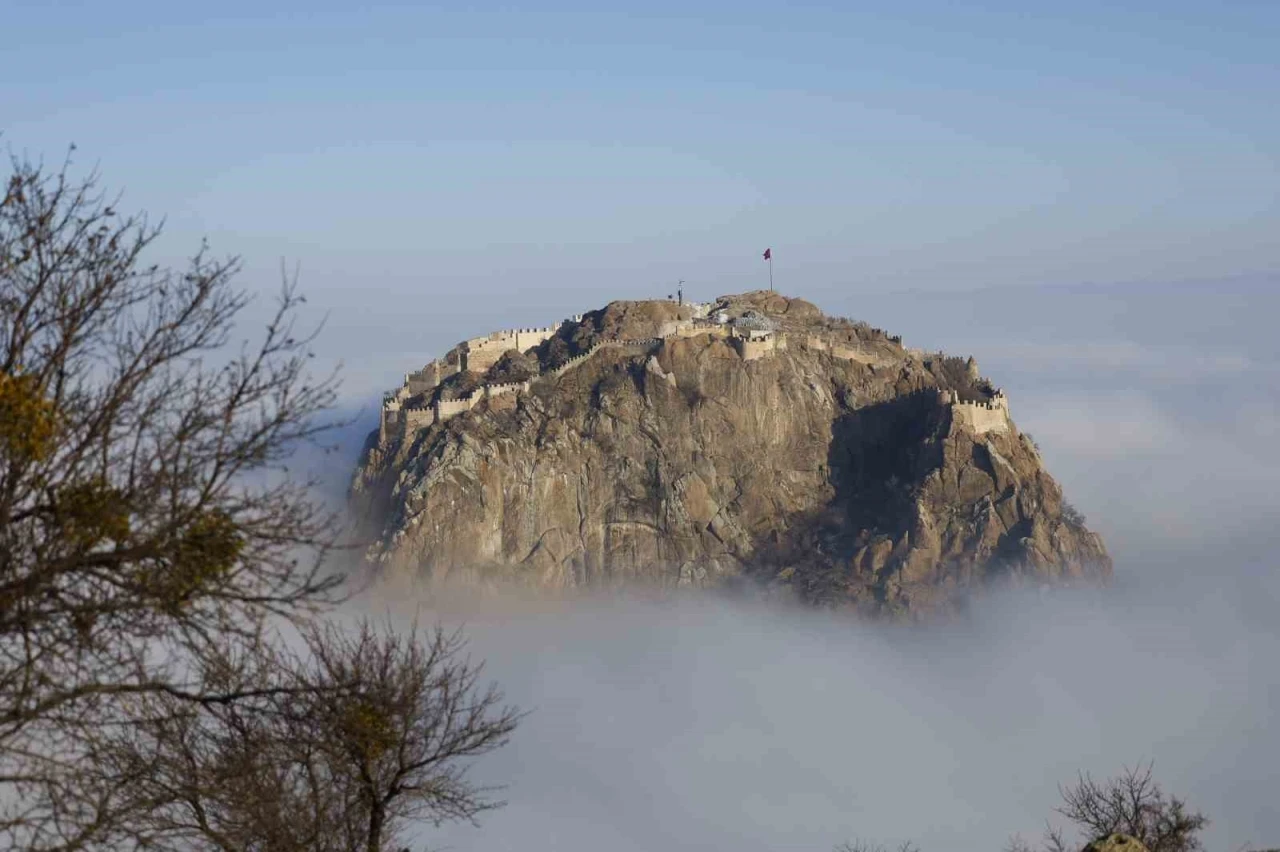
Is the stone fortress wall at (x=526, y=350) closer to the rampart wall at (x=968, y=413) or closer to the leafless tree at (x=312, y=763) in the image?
the rampart wall at (x=968, y=413)

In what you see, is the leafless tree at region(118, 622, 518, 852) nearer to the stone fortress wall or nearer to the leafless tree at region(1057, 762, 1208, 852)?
the leafless tree at region(1057, 762, 1208, 852)

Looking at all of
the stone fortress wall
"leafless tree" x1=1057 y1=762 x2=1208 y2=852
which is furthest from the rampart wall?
"leafless tree" x1=1057 y1=762 x2=1208 y2=852

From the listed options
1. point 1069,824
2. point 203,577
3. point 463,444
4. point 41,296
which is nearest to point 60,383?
point 41,296

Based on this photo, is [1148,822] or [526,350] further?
[526,350]

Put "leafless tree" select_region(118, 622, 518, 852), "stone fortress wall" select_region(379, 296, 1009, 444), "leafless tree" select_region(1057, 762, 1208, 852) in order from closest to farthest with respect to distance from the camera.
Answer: "leafless tree" select_region(118, 622, 518, 852) → "leafless tree" select_region(1057, 762, 1208, 852) → "stone fortress wall" select_region(379, 296, 1009, 444)

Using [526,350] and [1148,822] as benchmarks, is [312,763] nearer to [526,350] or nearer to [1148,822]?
[1148,822]

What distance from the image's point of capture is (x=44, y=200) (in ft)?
64.8

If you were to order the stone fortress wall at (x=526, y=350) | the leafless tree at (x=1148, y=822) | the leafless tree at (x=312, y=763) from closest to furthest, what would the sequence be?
1. the leafless tree at (x=312, y=763)
2. the leafless tree at (x=1148, y=822)
3. the stone fortress wall at (x=526, y=350)

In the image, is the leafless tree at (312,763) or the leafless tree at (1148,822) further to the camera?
the leafless tree at (1148,822)

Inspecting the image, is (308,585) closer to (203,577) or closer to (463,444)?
(203,577)

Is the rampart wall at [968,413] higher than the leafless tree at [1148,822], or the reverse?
the rampart wall at [968,413]

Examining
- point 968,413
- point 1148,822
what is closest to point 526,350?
point 968,413

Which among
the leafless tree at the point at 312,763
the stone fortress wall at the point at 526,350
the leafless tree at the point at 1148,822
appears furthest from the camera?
the stone fortress wall at the point at 526,350

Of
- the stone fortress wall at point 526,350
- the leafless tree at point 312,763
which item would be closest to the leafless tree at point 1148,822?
the leafless tree at point 312,763
